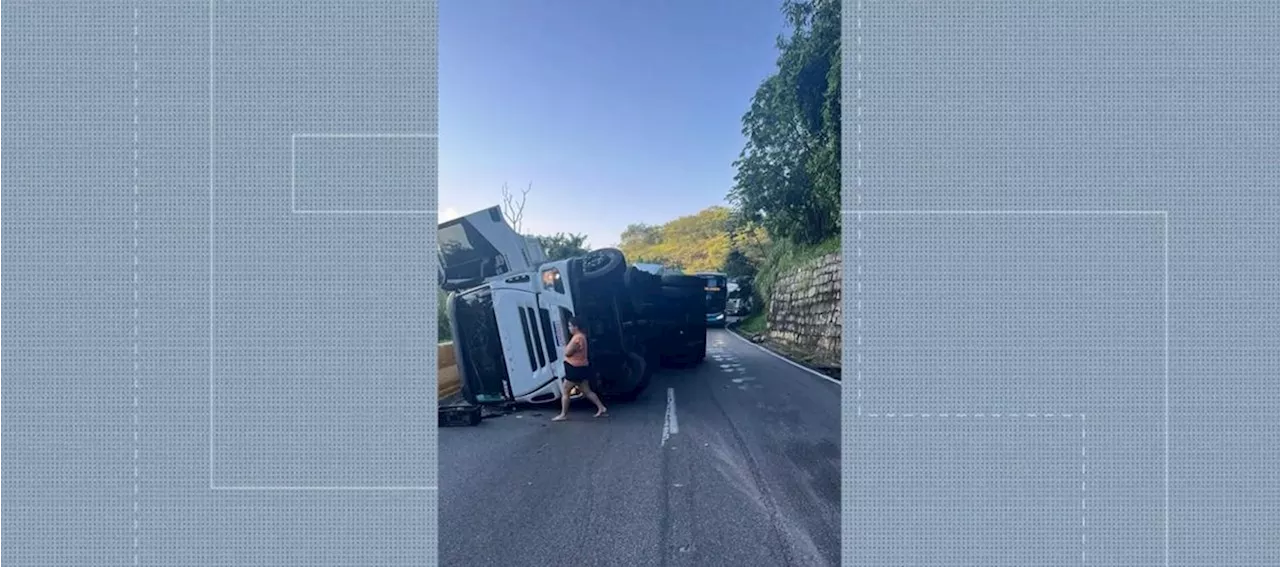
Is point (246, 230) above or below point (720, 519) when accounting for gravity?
above

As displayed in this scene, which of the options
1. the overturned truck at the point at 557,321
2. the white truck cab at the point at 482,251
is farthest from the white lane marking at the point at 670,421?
the white truck cab at the point at 482,251

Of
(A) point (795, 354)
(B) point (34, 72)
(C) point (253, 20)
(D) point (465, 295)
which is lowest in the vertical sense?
(A) point (795, 354)

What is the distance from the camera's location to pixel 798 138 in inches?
66.6

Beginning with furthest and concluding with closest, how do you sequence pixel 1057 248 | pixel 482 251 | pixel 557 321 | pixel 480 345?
→ pixel 557 321 → pixel 480 345 → pixel 482 251 → pixel 1057 248

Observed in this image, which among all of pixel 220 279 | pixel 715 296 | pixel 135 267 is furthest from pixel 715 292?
pixel 135 267

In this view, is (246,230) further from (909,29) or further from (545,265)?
(909,29)

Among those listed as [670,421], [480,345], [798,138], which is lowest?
[670,421]

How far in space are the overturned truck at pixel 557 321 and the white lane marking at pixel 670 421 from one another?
0.11 metres

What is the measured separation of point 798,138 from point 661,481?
1208 millimetres

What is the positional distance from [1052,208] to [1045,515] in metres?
0.87

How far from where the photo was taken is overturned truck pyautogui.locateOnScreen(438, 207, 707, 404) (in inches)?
77.2

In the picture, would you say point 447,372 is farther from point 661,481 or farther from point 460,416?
point 661,481

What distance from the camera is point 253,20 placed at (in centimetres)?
154

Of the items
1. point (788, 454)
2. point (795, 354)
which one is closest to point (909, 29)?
point (795, 354)
